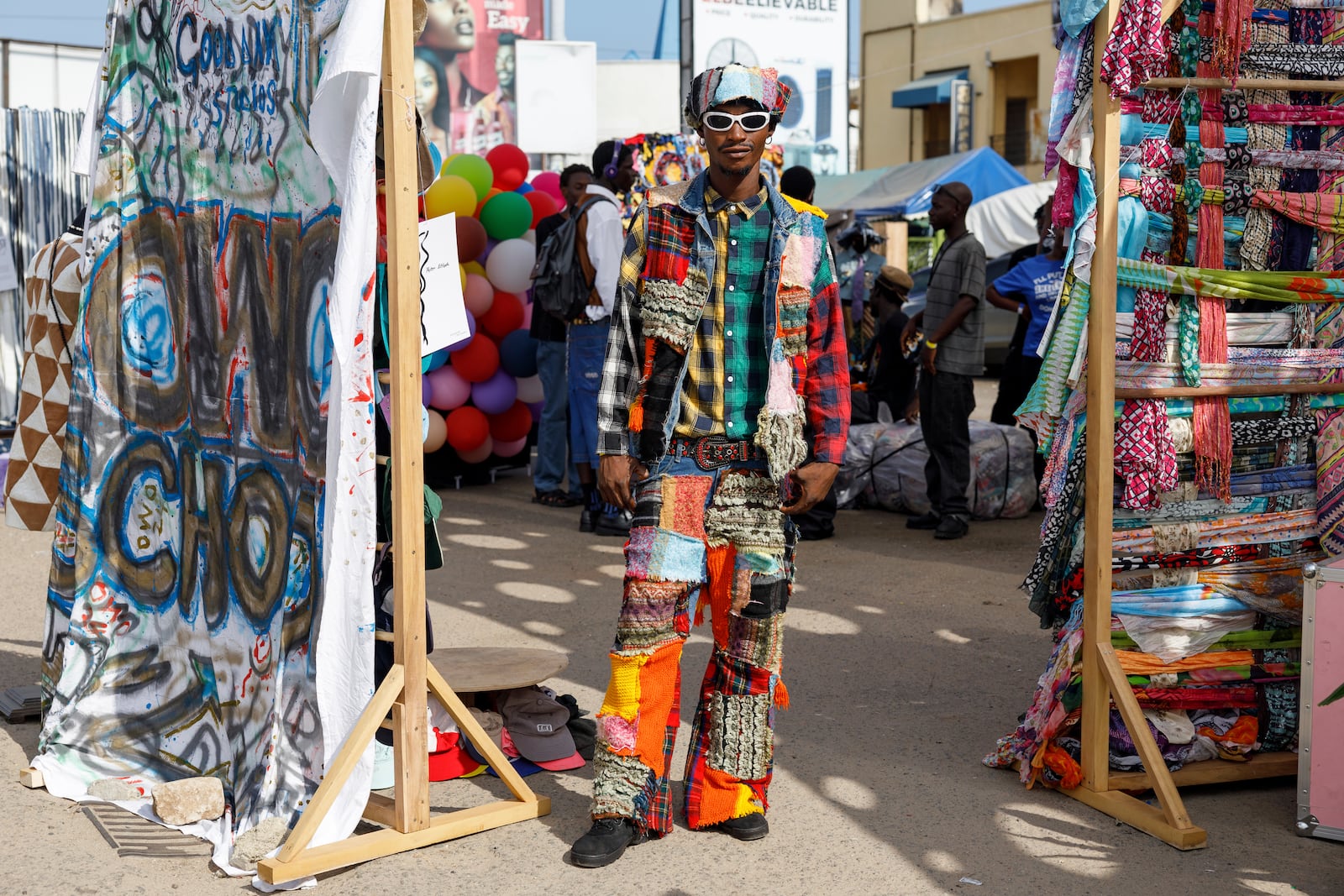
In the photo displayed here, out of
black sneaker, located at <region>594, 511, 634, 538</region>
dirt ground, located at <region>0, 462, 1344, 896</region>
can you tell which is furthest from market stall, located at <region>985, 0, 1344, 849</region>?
black sneaker, located at <region>594, 511, 634, 538</region>

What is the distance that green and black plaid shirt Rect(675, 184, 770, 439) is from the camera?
4004mm

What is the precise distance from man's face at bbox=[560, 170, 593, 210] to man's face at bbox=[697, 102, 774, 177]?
213 inches

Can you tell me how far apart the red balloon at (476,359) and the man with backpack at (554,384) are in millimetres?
332

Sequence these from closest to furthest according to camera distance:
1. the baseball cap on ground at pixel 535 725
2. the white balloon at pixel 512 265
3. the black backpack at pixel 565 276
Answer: the baseball cap on ground at pixel 535 725, the black backpack at pixel 565 276, the white balloon at pixel 512 265

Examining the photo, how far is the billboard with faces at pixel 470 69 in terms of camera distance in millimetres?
39781

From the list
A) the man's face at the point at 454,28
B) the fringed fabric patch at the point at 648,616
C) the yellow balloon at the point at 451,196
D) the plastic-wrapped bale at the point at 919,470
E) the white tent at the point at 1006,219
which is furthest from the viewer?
the man's face at the point at 454,28

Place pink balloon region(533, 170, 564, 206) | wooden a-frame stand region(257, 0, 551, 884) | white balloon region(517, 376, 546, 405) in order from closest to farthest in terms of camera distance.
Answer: wooden a-frame stand region(257, 0, 551, 884) → white balloon region(517, 376, 546, 405) → pink balloon region(533, 170, 564, 206)

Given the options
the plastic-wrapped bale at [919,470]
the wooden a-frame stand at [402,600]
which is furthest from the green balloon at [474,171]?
the wooden a-frame stand at [402,600]

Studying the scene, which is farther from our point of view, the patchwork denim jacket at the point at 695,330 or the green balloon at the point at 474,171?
the green balloon at the point at 474,171

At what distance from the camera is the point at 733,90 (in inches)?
152

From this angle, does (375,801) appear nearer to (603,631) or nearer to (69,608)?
(69,608)

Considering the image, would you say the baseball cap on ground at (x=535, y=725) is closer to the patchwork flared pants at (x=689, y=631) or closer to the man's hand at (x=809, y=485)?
the patchwork flared pants at (x=689, y=631)

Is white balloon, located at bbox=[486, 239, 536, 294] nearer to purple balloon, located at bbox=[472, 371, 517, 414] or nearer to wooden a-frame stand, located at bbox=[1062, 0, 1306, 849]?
purple balloon, located at bbox=[472, 371, 517, 414]

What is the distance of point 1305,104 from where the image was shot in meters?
4.56
